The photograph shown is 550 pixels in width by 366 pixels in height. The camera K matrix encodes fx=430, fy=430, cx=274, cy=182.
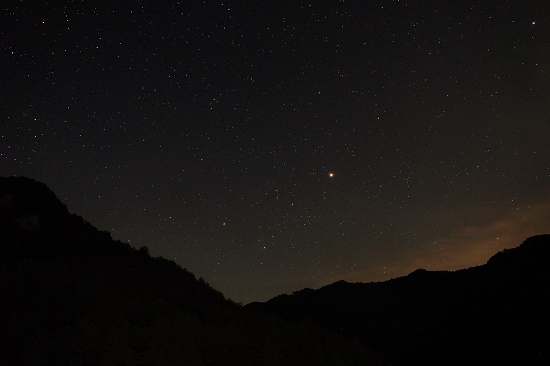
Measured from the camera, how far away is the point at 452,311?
4328cm

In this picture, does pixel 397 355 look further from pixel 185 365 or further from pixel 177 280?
pixel 185 365

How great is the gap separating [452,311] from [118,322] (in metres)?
39.7

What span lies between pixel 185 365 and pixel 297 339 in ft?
12.9

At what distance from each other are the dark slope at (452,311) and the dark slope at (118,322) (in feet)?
50.0

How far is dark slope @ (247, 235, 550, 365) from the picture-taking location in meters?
33.8

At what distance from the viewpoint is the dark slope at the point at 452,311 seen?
33844mm

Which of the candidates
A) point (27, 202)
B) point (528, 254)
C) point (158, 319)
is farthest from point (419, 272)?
point (158, 319)

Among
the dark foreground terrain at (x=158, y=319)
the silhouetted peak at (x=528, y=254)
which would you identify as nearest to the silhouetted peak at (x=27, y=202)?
the dark foreground terrain at (x=158, y=319)

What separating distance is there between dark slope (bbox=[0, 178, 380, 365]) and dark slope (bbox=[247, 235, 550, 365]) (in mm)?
15226

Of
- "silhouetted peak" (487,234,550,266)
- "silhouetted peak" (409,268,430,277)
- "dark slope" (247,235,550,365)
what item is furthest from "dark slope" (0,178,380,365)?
"silhouetted peak" (409,268,430,277)

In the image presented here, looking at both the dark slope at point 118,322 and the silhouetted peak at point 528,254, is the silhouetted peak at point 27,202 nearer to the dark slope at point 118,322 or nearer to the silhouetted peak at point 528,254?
the dark slope at point 118,322

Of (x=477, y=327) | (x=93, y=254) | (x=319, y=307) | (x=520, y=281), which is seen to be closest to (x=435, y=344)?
(x=477, y=327)

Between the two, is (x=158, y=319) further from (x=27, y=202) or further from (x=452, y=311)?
(x=452, y=311)

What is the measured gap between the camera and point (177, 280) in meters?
19.8
